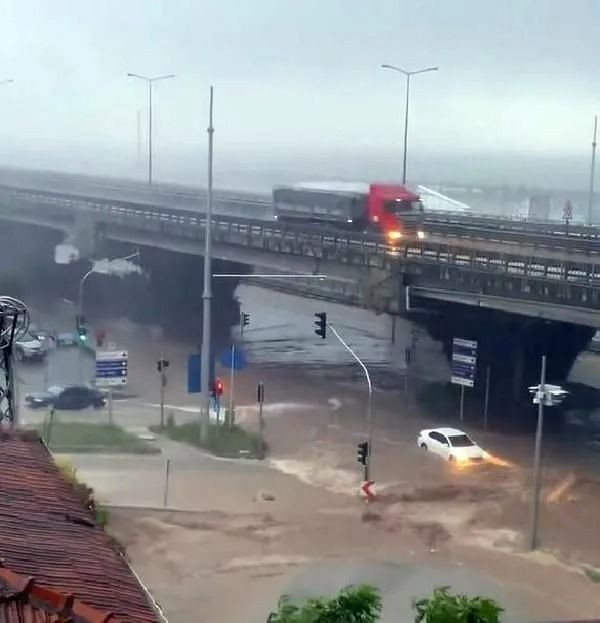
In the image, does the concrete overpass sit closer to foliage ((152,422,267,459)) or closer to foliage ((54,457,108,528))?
foliage ((152,422,267,459))

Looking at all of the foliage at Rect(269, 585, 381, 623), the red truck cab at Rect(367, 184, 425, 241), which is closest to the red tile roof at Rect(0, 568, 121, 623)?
the foliage at Rect(269, 585, 381, 623)

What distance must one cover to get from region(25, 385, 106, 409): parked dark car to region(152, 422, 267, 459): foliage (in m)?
2.66

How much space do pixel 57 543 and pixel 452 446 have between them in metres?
16.0

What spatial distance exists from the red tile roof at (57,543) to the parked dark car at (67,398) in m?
17.1

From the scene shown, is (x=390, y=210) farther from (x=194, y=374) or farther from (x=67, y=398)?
(x=194, y=374)

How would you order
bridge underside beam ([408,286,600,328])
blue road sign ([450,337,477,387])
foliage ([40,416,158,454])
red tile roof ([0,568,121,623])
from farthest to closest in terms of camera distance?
blue road sign ([450,337,477,387]) < bridge underside beam ([408,286,600,328]) < foliage ([40,416,158,454]) < red tile roof ([0,568,121,623])

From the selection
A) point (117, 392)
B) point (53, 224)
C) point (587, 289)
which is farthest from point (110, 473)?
point (53, 224)

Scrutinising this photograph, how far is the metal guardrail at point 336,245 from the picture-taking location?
24562mm

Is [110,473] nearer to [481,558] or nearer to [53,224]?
[481,558]

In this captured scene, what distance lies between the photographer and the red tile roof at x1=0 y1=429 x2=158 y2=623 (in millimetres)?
5656

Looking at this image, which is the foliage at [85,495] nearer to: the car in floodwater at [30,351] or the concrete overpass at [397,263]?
the concrete overpass at [397,263]

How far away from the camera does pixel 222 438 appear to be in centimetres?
2222

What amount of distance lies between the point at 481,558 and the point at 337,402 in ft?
39.9

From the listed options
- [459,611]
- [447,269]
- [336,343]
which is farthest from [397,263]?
[459,611]
